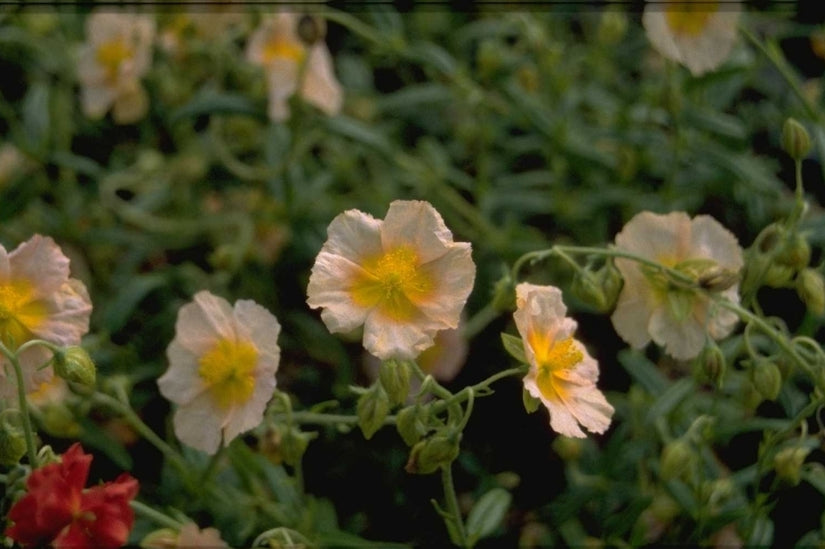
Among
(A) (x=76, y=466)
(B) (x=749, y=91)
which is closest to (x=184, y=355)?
(A) (x=76, y=466)

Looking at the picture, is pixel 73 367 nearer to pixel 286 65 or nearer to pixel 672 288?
pixel 672 288

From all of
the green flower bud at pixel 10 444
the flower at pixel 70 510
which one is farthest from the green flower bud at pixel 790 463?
the green flower bud at pixel 10 444

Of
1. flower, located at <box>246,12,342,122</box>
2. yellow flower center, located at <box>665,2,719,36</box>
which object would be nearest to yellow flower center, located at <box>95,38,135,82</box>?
flower, located at <box>246,12,342,122</box>

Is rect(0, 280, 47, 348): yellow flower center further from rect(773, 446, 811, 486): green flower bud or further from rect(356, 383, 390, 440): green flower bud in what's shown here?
rect(773, 446, 811, 486): green flower bud

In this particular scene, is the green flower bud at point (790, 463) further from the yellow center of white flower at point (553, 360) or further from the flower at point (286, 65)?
the flower at point (286, 65)

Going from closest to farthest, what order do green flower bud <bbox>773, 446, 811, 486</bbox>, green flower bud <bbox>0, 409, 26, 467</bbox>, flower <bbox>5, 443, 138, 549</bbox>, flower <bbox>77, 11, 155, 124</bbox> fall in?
flower <bbox>5, 443, 138, 549</bbox> < green flower bud <bbox>0, 409, 26, 467</bbox> < green flower bud <bbox>773, 446, 811, 486</bbox> < flower <bbox>77, 11, 155, 124</bbox>

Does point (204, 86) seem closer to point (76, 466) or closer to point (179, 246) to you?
point (179, 246)
